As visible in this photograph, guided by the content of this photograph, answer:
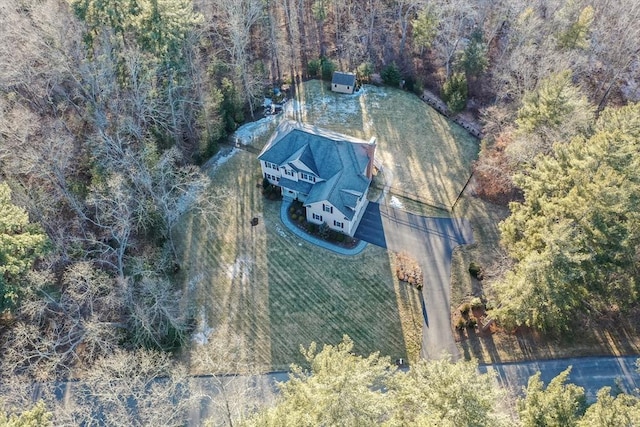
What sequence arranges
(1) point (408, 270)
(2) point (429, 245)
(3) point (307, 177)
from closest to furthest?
(1) point (408, 270)
(2) point (429, 245)
(3) point (307, 177)

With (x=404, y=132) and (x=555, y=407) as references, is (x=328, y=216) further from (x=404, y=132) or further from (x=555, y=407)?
(x=555, y=407)

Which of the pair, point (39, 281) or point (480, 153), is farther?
point (480, 153)

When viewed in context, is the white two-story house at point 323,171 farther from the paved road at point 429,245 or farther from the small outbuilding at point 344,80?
the small outbuilding at point 344,80

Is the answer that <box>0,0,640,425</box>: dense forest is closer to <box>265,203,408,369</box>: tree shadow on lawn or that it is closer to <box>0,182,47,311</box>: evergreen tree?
<box>0,182,47,311</box>: evergreen tree

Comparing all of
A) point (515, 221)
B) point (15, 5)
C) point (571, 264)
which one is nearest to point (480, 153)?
point (515, 221)

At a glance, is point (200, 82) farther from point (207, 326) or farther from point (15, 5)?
point (207, 326)

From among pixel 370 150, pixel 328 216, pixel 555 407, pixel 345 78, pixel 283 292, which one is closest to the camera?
pixel 555 407

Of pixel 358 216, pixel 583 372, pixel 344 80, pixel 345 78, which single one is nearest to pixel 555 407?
pixel 583 372

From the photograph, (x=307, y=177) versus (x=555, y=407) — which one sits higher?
(x=555, y=407)
